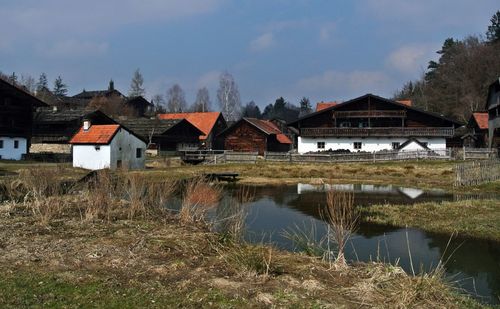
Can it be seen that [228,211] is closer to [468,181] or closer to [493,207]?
[493,207]

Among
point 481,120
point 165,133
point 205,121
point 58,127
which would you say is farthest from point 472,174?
point 205,121

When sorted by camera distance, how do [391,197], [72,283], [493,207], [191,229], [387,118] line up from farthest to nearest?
[387,118]
[391,197]
[493,207]
[191,229]
[72,283]

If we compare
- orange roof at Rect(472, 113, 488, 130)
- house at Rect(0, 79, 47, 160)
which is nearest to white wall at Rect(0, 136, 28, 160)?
house at Rect(0, 79, 47, 160)

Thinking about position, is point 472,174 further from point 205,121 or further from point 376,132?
point 205,121

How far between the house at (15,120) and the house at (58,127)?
10.0ft

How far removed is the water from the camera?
1046cm

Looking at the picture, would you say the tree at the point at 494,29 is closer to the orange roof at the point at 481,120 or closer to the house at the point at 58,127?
the orange roof at the point at 481,120

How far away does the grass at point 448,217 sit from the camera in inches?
598

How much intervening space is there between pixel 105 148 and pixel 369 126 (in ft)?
111

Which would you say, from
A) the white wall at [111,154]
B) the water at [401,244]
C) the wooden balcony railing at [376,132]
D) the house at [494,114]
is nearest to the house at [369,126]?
the wooden balcony railing at [376,132]

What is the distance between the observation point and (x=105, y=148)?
3966 centimetres

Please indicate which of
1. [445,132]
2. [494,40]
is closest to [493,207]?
[445,132]

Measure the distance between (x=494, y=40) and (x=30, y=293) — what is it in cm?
9433

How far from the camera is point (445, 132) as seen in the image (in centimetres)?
5612
